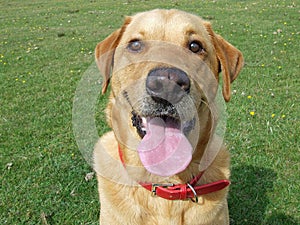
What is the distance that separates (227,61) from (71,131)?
10.5ft

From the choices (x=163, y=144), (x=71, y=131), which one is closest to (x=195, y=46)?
(x=163, y=144)

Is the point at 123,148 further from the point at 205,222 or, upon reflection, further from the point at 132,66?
the point at 205,222

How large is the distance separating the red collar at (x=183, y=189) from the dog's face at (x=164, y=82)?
13 centimetres

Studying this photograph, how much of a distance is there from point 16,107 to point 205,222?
15.9 feet

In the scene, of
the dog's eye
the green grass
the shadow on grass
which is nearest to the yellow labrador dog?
the dog's eye

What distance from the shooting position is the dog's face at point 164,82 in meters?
2.66

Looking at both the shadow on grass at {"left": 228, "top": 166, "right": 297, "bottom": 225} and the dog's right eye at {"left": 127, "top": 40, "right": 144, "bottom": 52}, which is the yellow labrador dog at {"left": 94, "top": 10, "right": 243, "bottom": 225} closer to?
the dog's right eye at {"left": 127, "top": 40, "right": 144, "bottom": 52}

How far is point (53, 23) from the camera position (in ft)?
50.8

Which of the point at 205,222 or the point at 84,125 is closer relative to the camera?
the point at 205,222

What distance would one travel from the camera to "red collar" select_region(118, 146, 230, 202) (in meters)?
2.92

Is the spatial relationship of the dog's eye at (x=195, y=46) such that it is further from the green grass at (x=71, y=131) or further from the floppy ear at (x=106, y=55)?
the green grass at (x=71, y=131)

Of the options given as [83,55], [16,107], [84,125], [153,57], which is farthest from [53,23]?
[153,57]

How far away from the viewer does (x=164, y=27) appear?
3.21 metres

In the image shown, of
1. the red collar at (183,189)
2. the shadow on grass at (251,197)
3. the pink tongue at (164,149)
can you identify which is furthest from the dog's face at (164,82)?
the shadow on grass at (251,197)
